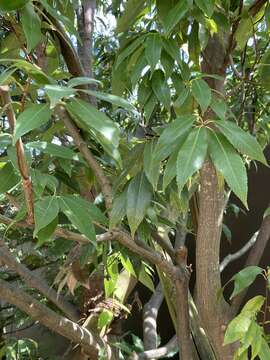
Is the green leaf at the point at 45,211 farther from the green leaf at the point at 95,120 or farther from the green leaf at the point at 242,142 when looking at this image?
the green leaf at the point at 242,142

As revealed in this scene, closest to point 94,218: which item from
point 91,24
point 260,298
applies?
point 260,298

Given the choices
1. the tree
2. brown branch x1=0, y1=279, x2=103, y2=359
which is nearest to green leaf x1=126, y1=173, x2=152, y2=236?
the tree

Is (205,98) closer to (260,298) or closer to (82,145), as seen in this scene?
(82,145)

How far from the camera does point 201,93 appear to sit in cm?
66

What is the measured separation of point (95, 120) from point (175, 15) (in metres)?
0.31

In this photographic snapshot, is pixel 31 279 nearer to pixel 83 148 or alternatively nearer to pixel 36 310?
pixel 36 310

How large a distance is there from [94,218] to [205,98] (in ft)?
0.75

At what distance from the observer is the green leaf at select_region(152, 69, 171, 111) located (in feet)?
2.59

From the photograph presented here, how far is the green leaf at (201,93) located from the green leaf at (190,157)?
0.06 meters

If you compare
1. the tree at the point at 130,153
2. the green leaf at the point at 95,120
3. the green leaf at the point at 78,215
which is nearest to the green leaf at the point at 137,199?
the tree at the point at 130,153

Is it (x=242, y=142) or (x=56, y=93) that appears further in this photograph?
(x=242, y=142)

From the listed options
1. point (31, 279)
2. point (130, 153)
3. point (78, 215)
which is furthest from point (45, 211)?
point (31, 279)

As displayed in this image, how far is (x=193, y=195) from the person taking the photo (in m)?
1.27

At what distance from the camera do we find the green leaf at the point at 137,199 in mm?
739
